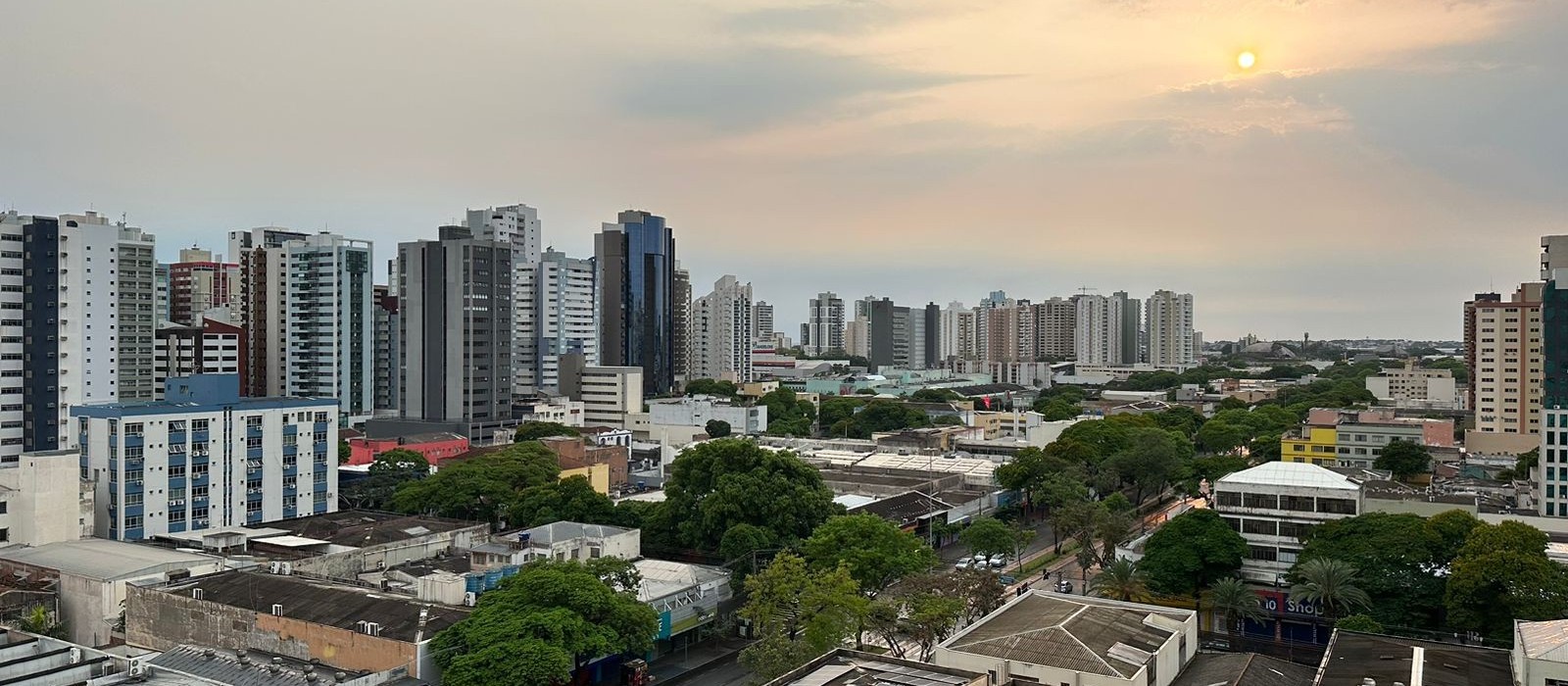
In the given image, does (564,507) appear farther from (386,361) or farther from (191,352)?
(386,361)

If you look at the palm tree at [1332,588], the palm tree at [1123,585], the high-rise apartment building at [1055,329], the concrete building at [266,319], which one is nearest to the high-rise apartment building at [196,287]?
the concrete building at [266,319]

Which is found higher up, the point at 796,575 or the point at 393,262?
the point at 393,262

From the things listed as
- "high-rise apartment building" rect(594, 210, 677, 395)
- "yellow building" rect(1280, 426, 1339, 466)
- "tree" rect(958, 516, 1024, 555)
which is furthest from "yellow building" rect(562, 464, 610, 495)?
"high-rise apartment building" rect(594, 210, 677, 395)

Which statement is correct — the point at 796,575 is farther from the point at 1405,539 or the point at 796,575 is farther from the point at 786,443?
the point at 786,443

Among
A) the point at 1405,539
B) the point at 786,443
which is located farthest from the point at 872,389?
the point at 1405,539

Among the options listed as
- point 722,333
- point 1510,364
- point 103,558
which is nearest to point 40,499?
point 103,558

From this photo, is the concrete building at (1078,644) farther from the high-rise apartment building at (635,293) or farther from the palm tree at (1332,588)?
the high-rise apartment building at (635,293)
